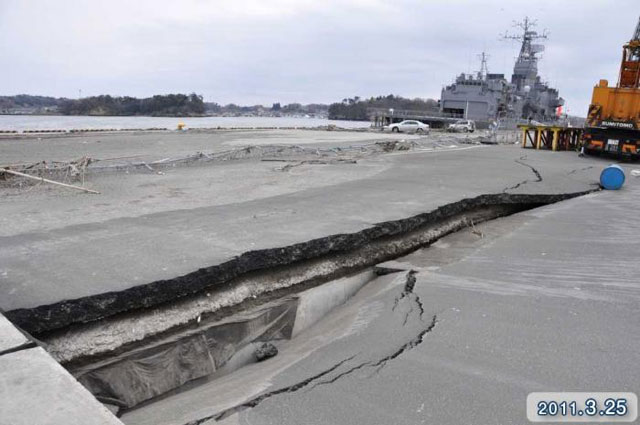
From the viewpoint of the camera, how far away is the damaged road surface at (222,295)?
3.63 meters

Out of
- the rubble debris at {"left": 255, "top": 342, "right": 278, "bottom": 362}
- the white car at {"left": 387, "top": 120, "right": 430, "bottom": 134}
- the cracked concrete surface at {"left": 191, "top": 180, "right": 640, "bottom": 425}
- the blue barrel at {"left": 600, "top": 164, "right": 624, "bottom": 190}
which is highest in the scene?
the white car at {"left": 387, "top": 120, "right": 430, "bottom": 134}

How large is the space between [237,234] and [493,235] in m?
4.10

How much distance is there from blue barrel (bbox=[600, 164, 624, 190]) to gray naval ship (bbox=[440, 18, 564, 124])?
5845cm

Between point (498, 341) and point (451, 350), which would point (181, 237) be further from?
point (498, 341)

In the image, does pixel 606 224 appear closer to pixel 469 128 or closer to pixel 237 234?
pixel 237 234

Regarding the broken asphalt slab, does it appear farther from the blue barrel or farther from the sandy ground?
the sandy ground

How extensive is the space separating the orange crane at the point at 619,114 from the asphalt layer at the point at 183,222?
7.90 meters

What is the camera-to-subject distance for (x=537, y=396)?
3051 mm

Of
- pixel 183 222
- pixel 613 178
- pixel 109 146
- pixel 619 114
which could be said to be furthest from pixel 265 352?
pixel 109 146

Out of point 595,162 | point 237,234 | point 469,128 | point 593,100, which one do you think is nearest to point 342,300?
point 237,234

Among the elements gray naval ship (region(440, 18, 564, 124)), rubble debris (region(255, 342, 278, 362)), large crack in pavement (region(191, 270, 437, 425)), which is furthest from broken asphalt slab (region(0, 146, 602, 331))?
gray naval ship (region(440, 18, 564, 124))

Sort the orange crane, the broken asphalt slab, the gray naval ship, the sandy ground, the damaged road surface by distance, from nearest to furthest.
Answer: the damaged road surface, the broken asphalt slab, the sandy ground, the orange crane, the gray naval ship

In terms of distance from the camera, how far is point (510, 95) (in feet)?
225

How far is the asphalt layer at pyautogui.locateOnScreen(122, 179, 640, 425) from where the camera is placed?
2.98m
